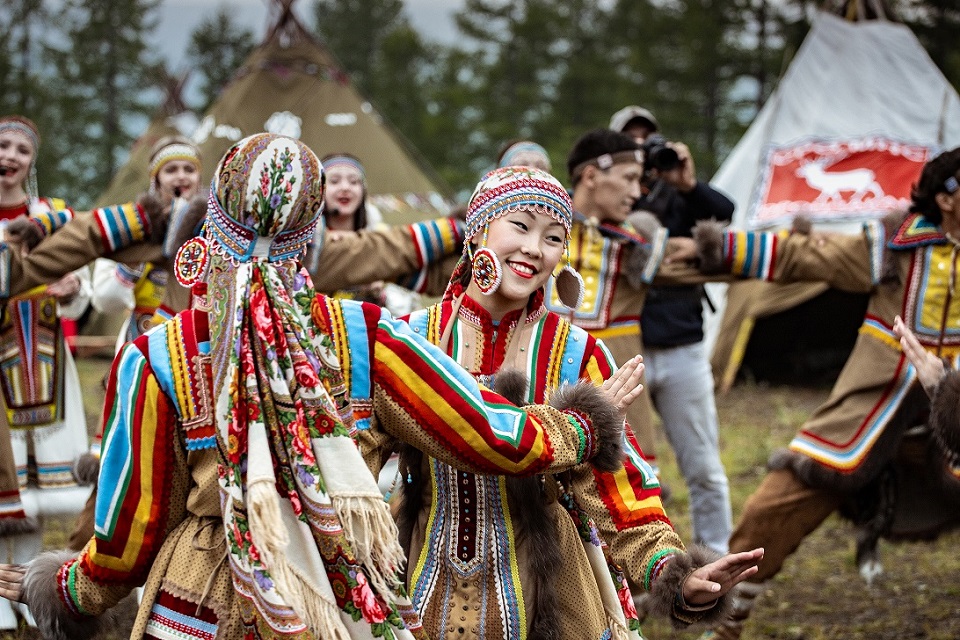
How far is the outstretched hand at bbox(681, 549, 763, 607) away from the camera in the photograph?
7.61 ft

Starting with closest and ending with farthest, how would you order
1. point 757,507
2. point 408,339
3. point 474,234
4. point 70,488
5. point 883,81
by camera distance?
point 408,339
point 474,234
point 757,507
point 70,488
point 883,81

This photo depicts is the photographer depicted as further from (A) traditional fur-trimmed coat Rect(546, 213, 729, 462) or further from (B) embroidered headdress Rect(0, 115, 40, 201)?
(B) embroidered headdress Rect(0, 115, 40, 201)

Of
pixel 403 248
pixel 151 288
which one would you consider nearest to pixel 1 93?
pixel 151 288

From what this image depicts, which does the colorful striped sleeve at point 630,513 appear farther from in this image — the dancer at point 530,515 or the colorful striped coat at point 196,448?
the colorful striped coat at point 196,448

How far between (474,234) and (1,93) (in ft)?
57.5

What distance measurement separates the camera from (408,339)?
84.7 inches

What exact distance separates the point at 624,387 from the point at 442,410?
17.2 inches

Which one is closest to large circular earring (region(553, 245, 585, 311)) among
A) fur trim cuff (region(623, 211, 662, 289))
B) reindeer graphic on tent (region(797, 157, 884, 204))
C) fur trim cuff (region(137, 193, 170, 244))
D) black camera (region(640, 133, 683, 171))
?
fur trim cuff (region(623, 211, 662, 289))

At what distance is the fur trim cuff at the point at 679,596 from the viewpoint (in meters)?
2.36

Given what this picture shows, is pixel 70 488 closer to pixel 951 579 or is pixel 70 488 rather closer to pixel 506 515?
pixel 506 515

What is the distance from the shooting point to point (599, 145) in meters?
4.31

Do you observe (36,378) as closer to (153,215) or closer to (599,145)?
(153,215)

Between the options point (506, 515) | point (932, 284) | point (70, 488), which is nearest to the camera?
point (506, 515)

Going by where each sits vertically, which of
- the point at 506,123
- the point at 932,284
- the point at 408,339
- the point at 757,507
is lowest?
the point at 506,123
